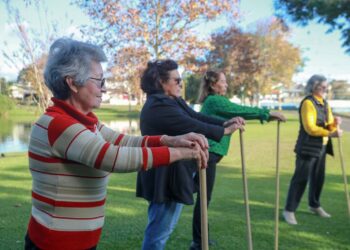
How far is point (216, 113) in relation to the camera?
4270 mm

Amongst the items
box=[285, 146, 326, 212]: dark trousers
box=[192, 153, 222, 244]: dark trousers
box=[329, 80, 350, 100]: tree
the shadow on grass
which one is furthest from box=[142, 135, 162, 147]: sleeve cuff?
box=[329, 80, 350, 100]: tree

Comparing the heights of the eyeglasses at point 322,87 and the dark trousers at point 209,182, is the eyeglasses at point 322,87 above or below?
above

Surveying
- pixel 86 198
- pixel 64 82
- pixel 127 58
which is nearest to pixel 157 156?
pixel 86 198

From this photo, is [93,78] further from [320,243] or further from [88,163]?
[320,243]

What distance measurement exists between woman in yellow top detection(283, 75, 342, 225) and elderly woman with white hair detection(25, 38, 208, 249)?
3684 mm

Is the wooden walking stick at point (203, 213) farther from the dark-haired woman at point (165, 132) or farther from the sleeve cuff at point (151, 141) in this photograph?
A: the dark-haired woman at point (165, 132)

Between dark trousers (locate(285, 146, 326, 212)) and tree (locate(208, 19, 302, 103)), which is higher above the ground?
tree (locate(208, 19, 302, 103))

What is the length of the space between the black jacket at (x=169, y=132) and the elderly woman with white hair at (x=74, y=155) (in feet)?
3.62

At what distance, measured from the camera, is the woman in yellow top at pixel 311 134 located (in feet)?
17.4

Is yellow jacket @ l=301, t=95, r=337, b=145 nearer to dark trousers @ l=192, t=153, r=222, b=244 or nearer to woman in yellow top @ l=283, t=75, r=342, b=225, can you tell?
woman in yellow top @ l=283, t=75, r=342, b=225

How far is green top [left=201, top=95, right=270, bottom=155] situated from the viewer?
413 cm

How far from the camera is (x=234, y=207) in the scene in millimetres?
6137

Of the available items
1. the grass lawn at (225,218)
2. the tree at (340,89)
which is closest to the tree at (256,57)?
the grass lawn at (225,218)

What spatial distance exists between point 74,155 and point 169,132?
1473 millimetres
